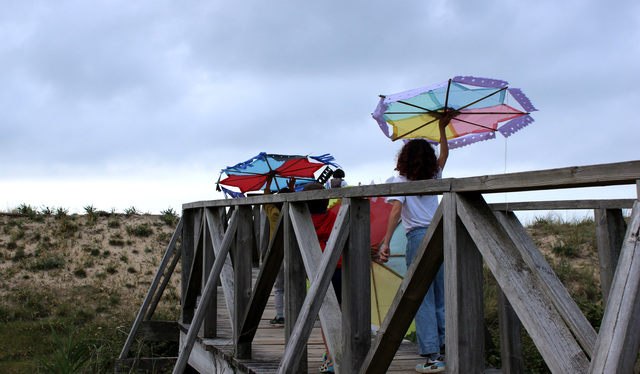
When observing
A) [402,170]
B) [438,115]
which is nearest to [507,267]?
[402,170]

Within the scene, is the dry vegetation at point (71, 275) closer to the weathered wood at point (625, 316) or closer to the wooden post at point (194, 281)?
the wooden post at point (194, 281)

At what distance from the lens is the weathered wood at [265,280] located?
4.28 metres

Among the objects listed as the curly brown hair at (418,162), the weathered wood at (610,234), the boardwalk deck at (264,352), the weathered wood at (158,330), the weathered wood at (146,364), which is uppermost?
the curly brown hair at (418,162)

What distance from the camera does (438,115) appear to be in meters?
5.61

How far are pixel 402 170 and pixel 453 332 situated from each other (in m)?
1.84

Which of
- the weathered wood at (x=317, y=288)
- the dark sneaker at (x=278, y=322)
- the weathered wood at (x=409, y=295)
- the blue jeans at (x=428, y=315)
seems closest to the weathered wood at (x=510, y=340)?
the blue jeans at (x=428, y=315)

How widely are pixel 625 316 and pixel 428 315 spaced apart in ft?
8.35

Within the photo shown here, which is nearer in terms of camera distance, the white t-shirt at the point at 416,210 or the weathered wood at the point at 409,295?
the weathered wood at the point at 409,295

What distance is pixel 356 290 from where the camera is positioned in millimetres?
3275

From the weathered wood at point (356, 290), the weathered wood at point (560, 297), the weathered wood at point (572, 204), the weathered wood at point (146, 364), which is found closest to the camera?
the weathered wood at point (560, 297)

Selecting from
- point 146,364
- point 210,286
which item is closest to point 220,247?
point 210,286

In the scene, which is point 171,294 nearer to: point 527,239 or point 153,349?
point 153,349

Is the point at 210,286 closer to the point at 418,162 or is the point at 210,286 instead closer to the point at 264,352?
the point at 264,352

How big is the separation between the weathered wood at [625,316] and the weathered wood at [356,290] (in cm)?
174
